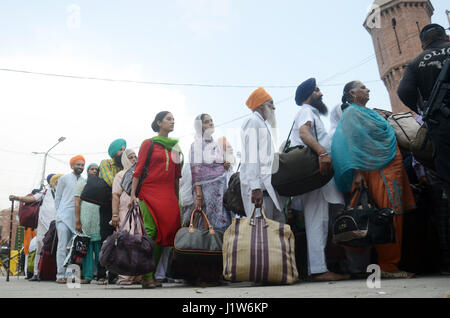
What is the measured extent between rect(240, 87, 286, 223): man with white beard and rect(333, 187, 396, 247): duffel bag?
0.66 m

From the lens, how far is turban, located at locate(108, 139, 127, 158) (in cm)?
568

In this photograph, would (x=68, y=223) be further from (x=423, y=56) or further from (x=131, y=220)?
(x=423, y=56)

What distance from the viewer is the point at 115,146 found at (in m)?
5.69

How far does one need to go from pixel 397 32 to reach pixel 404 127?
43783 mm

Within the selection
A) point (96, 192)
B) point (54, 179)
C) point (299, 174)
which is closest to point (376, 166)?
point (299, 174)

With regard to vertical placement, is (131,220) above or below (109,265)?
above

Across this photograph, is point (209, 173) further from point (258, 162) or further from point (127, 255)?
point (127, 255)

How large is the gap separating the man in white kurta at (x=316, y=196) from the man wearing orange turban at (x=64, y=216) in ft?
12.5

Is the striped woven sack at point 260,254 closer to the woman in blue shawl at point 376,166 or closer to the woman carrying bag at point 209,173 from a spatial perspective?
the woman in blue shawl at point 376,166

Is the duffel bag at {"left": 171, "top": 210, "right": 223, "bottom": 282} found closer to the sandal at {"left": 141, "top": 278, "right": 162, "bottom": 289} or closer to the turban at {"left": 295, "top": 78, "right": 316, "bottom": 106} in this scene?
the sandal at {"left": 141, "top": 278, "right": 162, "bottom": 289}

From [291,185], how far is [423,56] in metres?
1.60
